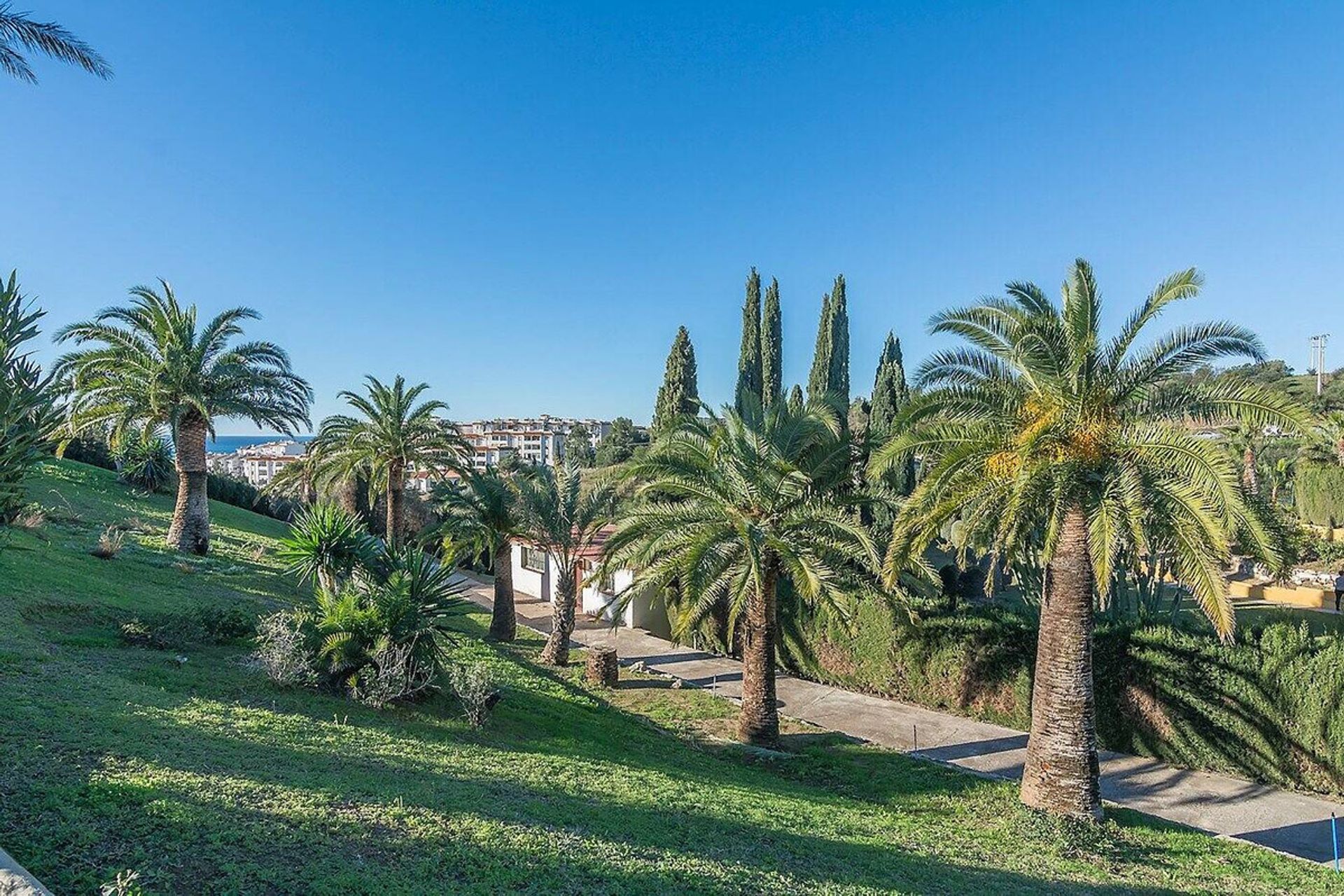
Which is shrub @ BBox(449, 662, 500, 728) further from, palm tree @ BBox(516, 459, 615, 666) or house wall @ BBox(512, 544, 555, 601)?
house wall @ BBox(512, 544, 555, 601)

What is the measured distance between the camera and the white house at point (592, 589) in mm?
24312

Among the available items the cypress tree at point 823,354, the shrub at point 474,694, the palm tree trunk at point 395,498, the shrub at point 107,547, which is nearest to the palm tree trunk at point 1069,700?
the shrub at point 474,694

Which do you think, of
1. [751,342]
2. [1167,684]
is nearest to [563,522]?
[1167,684]

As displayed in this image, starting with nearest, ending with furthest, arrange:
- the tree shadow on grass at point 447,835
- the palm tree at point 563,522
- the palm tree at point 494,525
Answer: the tree shadow on grass at point 447,835 < the palm tree at point 563,522 < the palm tree at point 494,525

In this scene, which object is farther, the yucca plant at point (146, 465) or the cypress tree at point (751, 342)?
the cypress tree at point (751, 342)

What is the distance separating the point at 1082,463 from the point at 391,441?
60.4 feet

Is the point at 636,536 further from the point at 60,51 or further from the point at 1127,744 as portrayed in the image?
the point at 60,51

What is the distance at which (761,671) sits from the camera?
13578mm

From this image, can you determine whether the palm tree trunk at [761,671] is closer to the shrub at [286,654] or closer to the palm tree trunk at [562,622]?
the palm tree trunk at [562,622]

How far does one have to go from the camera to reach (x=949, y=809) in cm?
1038

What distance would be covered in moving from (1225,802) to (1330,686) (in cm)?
259

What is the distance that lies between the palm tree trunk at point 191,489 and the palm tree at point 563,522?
766 cm

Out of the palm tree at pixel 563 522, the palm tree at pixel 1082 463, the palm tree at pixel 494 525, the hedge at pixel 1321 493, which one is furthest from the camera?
the hedge at pixel 1321 493

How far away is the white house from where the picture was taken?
24312 millimetres
